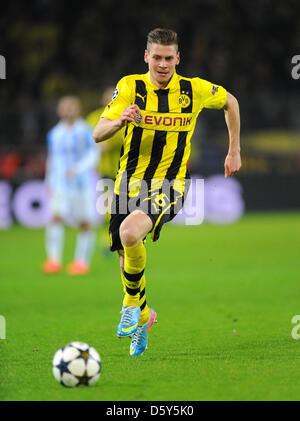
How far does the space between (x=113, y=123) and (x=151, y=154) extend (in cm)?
68

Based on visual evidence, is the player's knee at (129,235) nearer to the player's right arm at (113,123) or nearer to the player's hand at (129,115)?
the player's right arm at (113,123)

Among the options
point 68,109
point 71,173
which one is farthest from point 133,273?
point 68,109

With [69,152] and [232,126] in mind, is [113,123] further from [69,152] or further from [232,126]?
[69,152]

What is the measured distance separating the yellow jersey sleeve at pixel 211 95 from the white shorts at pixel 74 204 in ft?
15.9

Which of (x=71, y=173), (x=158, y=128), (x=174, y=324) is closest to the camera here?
(x=158, y=128)

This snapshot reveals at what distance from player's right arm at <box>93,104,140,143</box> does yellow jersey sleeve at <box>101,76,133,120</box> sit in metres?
0.07

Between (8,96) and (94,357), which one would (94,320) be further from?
(8,96)

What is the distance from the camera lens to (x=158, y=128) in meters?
5.20

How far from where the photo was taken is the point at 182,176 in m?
5.35

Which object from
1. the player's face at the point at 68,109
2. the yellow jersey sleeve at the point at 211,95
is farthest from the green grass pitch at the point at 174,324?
the player's face at the point at 68,109

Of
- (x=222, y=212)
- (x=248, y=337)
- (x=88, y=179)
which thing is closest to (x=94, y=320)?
(x=248, y=337)

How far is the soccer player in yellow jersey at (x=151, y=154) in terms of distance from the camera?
4984 mm

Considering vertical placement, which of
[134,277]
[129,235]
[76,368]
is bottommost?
[76,368]

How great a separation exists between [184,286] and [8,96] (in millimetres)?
12654
